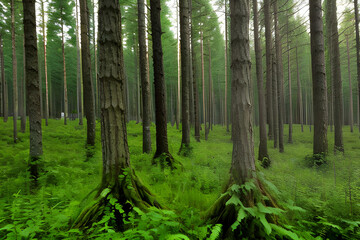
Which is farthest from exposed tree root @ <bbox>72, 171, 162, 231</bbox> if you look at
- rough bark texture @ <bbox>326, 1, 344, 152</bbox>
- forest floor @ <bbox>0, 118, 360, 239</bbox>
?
rough bark texture @ <bbox>326, 1, 344, 152</bbox>

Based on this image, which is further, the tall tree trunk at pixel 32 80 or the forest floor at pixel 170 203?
the tall tree trunk at pixel 32 80

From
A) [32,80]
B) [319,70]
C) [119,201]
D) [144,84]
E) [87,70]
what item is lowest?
[119,201]

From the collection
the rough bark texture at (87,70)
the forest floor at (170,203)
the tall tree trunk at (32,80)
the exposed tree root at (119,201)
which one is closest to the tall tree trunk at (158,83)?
the forest floor at (170,203)

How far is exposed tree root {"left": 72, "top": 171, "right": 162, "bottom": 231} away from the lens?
2498 millimetres

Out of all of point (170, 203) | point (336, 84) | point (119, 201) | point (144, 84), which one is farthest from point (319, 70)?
point (119, 201)

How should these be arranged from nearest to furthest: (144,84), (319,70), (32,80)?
(32,80) < (319,70) < (144,84)

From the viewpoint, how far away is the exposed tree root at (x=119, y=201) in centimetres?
250

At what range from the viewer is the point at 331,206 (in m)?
2.84

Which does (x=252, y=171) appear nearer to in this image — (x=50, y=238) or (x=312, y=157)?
(x=50, y=238)

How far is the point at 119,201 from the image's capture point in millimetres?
2756

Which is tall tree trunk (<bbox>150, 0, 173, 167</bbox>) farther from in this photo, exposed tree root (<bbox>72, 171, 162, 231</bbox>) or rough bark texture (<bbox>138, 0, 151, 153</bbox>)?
exposed tree root (<bbox>72, 171, 162, 231</bbox>)

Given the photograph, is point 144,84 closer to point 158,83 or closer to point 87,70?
point 158,83

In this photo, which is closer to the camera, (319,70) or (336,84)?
(319,70)

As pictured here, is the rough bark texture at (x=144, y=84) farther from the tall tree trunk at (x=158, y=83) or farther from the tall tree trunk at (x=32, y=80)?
the tall tree trunk at (x=32, y=80)
